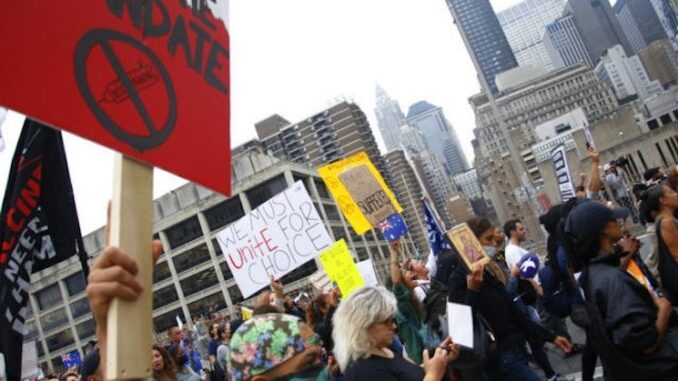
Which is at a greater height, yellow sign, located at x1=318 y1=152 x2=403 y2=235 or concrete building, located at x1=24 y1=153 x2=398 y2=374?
concrete building, located at x1=24 y1=153 x2=398 y2=374

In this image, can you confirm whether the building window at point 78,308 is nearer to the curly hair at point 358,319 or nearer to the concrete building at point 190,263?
the concrete building at point 190,263

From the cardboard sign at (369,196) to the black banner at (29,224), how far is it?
16.4 ft

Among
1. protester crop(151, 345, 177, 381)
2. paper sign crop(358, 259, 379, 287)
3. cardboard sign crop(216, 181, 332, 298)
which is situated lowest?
paper sign crop(358, 259, 379, 287)

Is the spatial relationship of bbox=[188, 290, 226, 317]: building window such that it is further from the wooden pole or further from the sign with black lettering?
the wooden pole

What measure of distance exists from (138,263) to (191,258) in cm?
6960

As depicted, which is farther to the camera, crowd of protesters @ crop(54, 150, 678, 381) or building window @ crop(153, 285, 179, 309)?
building window @ crop(153, 285, 179, 309)

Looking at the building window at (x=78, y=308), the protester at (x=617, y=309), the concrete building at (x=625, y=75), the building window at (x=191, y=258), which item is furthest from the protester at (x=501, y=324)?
the concrete building at (x=625, y=75)

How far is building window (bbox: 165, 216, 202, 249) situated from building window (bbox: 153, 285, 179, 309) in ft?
17.6

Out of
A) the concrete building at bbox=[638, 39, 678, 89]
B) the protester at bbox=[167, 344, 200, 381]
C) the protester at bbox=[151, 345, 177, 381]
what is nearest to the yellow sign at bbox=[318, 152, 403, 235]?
the protester at bbox=[167, 344, 200, 381]

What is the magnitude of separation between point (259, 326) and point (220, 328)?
23.7 ft

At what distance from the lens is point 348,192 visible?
8125mm

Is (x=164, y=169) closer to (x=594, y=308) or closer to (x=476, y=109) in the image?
(x=594, y=308)

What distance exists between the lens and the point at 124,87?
1.54 m

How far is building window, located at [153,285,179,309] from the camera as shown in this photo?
227ft
